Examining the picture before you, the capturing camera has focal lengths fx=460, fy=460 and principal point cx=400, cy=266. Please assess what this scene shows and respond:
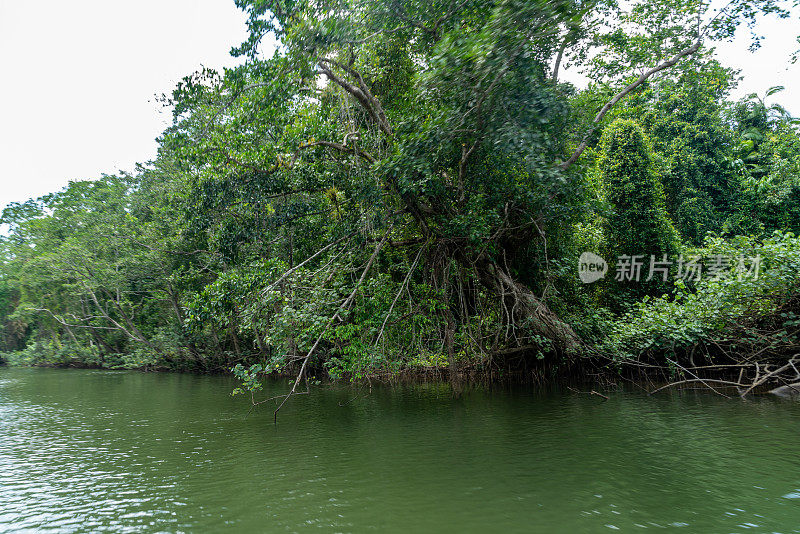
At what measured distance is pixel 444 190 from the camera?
886 cm

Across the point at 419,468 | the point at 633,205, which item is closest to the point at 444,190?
the point at 419,468

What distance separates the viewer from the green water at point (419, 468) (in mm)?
3881

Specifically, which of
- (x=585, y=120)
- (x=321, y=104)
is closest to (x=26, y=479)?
(x=321, y=104)

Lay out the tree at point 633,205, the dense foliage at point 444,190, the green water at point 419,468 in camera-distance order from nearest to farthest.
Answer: the green water at point 419,468
the dense foliage at point 444,190
the tree at point 633,205

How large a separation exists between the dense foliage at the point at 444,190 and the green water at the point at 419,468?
1.30 m

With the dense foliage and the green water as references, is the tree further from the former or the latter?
the green water

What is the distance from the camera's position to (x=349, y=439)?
22.2 feet

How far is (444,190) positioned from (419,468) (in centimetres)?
527

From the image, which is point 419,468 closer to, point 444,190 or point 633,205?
point 444,190

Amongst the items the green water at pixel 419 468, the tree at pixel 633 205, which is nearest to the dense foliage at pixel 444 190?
the tree at pixel 633 205

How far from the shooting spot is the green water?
153 inches

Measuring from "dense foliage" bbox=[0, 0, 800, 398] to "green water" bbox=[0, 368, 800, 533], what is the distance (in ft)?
4.28

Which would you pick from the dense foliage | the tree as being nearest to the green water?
the dense foliage

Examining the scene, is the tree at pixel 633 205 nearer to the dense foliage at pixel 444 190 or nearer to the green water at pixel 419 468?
the dense foliage at pixel 444 190
